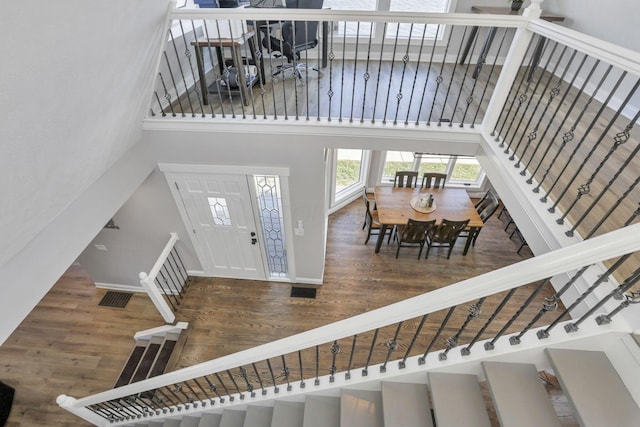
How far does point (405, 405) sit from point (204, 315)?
3.30 meters

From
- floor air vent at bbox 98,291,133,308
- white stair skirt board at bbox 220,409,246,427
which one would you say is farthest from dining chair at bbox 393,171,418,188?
floor air vent at bbox 98,291,133,308

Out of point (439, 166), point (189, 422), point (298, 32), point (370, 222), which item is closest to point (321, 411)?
point (189, 422)

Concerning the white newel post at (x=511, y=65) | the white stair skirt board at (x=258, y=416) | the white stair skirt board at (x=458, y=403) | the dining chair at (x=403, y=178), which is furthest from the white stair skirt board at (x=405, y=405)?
the dining chair at (x=403, y=178)

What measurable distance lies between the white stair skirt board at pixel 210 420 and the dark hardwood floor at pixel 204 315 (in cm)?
115

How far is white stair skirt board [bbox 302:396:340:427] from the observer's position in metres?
1.87

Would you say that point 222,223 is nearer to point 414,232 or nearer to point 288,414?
point 288,414

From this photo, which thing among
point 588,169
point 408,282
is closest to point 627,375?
point 588,169

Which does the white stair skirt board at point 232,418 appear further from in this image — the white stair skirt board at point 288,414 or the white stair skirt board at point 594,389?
the white stair skirt board at point 594,389

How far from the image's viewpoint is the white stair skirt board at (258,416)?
220 cm

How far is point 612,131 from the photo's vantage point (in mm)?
2764

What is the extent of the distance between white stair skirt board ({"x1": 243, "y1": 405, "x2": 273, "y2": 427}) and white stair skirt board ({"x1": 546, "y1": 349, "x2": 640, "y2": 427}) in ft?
6.10

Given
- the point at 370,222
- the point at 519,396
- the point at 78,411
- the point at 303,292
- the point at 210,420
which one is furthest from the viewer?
the point at 370,222

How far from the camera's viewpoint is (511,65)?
91.1 inches

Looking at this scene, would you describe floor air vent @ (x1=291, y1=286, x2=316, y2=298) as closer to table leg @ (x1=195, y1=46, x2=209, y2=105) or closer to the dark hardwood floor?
the dark hardwood floor
